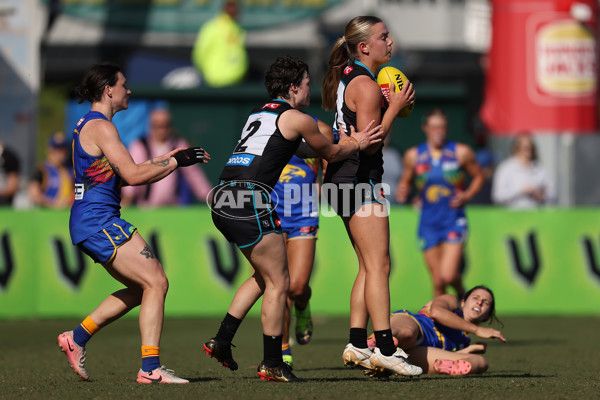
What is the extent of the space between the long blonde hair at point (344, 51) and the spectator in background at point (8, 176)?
7853 millimetres

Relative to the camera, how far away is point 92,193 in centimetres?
741

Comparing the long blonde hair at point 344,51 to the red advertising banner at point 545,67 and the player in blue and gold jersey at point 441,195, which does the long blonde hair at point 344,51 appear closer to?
the player in blue and gold jersey at point 441,195

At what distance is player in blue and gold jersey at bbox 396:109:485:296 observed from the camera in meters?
11.8

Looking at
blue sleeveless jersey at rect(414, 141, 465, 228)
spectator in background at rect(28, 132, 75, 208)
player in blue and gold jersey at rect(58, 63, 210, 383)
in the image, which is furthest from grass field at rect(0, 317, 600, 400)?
spectator in background at rect(28, 132, 75, 208)

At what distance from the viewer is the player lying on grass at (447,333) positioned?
827cm

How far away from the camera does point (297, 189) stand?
9.41 meters

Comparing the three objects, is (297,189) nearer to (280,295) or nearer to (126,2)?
(280,295)

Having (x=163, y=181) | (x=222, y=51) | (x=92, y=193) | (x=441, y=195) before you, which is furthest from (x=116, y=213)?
(x=222, y=51)

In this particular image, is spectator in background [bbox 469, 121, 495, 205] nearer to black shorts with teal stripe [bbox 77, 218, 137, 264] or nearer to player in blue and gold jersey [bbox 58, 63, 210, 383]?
player in blue and gold jersey [bbox 58, 63, 210, 383]

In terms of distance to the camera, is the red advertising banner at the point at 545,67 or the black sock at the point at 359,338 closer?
the black sock at the point at 359,338

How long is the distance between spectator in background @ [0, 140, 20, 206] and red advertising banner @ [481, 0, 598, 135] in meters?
7.33

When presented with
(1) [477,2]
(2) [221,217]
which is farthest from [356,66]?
(1) [477,2]

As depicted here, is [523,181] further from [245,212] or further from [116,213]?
[116,213]

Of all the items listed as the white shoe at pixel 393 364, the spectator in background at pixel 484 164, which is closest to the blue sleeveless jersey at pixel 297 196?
the white shoe at pixel 393 364
